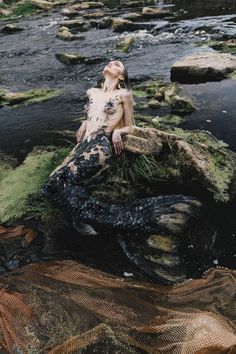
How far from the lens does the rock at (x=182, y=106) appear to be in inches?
402

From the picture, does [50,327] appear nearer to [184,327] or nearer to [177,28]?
[184,327]

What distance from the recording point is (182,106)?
1027 centimetres

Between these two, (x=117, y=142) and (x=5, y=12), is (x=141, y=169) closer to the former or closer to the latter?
(x=117, y=142)

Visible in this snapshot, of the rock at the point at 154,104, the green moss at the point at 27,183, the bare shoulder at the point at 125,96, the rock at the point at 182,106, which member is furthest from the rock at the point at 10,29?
the bare shoulder at the point at 125,96

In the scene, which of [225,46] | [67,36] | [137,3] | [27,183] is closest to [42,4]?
[137,3]

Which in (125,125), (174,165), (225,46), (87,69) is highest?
(225,46)

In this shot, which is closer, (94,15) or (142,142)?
(142,142)

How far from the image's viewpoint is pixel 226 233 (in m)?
6.17

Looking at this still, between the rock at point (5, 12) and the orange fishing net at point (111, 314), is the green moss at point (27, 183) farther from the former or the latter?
the rock at point (5, 12)

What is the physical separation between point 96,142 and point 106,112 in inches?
26.1

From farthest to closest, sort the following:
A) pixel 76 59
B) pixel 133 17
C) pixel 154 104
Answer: pixel 133 17 → pixel 76 59 → pixel 154 104

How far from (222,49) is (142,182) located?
9.50 meters

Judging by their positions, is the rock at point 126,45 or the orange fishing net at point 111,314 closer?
the orange fishing net at point 111,314

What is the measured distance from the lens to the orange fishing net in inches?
163
